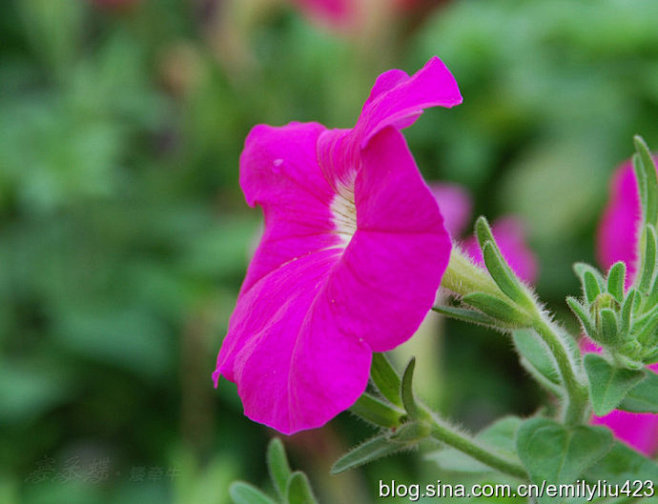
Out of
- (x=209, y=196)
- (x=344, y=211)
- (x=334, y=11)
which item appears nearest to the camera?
(x=344, y=211)

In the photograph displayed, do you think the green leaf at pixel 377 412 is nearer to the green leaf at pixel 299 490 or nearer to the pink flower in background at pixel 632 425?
the green leaf at pixel 299 490

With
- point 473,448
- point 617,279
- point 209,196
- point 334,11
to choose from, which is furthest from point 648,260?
point 334,11

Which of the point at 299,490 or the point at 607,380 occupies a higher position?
the point at 607,380

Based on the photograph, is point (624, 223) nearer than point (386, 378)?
No

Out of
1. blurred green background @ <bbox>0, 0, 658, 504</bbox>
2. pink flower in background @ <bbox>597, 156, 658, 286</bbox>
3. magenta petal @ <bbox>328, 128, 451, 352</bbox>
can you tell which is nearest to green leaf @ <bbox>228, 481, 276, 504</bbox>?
magenta petal @ <bbox>328, 128, 451, 352</bbox>

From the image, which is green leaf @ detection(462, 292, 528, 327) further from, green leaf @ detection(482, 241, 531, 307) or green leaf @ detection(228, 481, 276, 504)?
green leaf @ detection(228, 481, 276, 504)

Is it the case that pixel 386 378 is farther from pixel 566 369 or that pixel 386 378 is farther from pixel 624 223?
pixel 624 223
